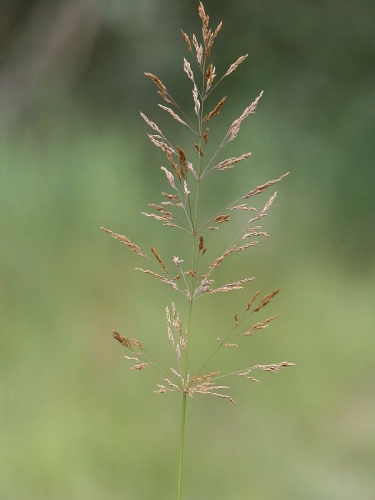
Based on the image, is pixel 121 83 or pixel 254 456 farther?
pixel 121 83

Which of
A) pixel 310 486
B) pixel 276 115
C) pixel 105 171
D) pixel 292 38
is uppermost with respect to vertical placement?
pixel 292 38

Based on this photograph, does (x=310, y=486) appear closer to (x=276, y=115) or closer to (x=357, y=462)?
(x=357, y=462)

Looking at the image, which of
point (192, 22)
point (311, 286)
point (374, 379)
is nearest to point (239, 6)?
point (192, 22)

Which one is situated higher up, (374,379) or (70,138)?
(70,138)

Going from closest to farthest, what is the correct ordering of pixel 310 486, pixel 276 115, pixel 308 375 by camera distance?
1. pixel 310 486
2. pixel 308 375
3. pixel 276 115

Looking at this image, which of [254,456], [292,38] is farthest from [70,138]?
[254,456]

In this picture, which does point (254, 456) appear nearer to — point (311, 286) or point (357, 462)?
point (357, 462)

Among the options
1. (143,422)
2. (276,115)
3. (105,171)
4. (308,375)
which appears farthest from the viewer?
(276,115)
